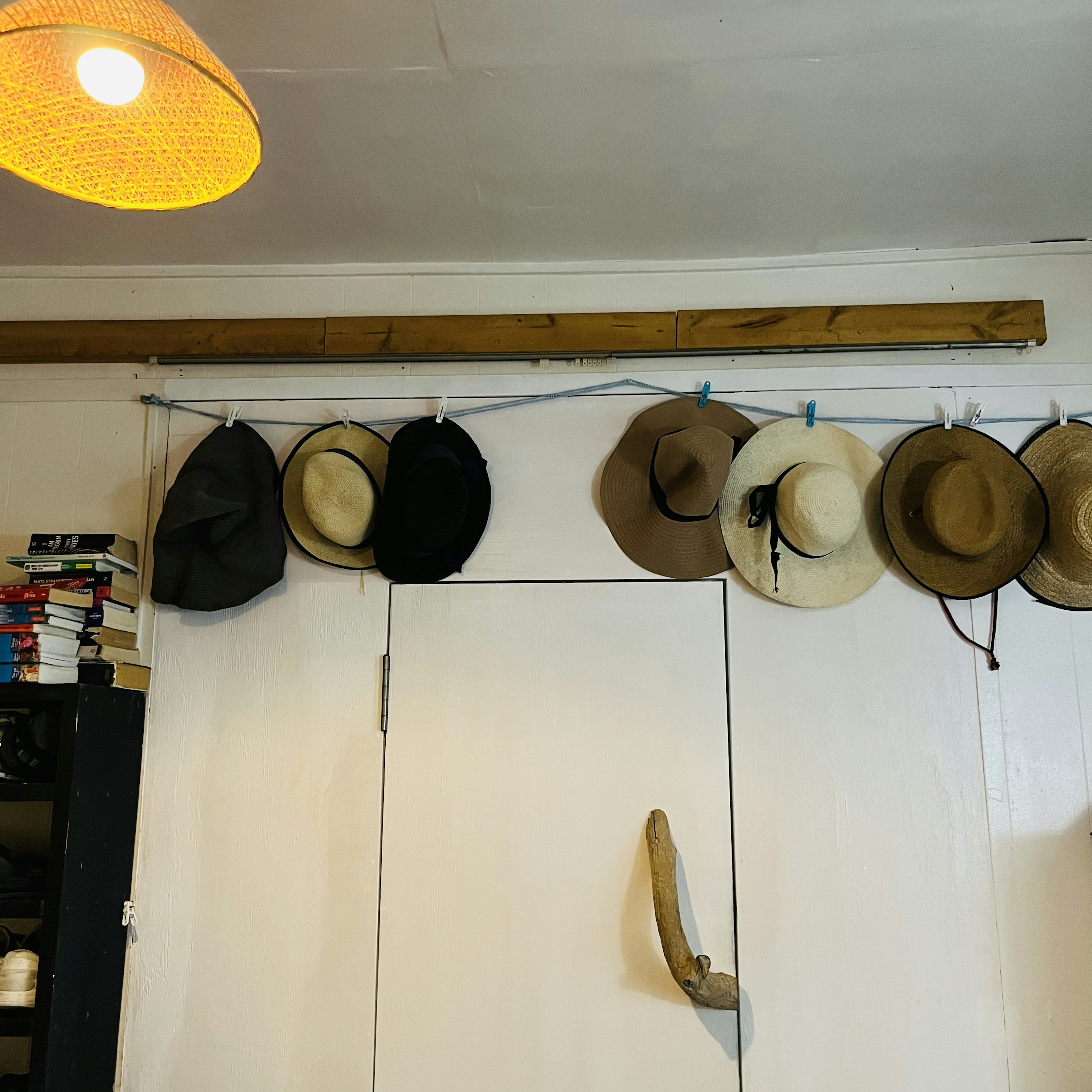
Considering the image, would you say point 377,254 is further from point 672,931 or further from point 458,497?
point 672,931

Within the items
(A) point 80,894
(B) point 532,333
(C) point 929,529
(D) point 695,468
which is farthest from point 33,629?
(C) point 929,529

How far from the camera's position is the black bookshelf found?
1.92 m

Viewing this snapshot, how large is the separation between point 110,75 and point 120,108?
0.26 ft

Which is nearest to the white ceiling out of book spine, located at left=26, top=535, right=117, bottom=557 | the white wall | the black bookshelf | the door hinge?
the white wall

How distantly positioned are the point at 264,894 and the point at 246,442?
109cm

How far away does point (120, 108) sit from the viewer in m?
1.07

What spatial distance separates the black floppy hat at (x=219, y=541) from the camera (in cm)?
219

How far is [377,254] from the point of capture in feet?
8.05

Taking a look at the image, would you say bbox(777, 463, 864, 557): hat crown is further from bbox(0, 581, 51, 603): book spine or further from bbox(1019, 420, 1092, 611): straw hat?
bbox(0, 581, 51, 603): book spine

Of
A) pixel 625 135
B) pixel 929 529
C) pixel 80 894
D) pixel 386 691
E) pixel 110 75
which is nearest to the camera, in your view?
pixel 110 75

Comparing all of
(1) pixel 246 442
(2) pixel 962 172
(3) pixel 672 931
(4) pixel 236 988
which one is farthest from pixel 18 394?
(2) pixel 962 172

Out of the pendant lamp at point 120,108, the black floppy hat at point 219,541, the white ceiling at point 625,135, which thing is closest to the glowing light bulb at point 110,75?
the pendant lamp at point 120,108

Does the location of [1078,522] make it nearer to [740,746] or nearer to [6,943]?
[740,746]

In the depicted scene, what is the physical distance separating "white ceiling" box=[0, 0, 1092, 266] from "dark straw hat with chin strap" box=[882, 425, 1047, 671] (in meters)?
0.56
